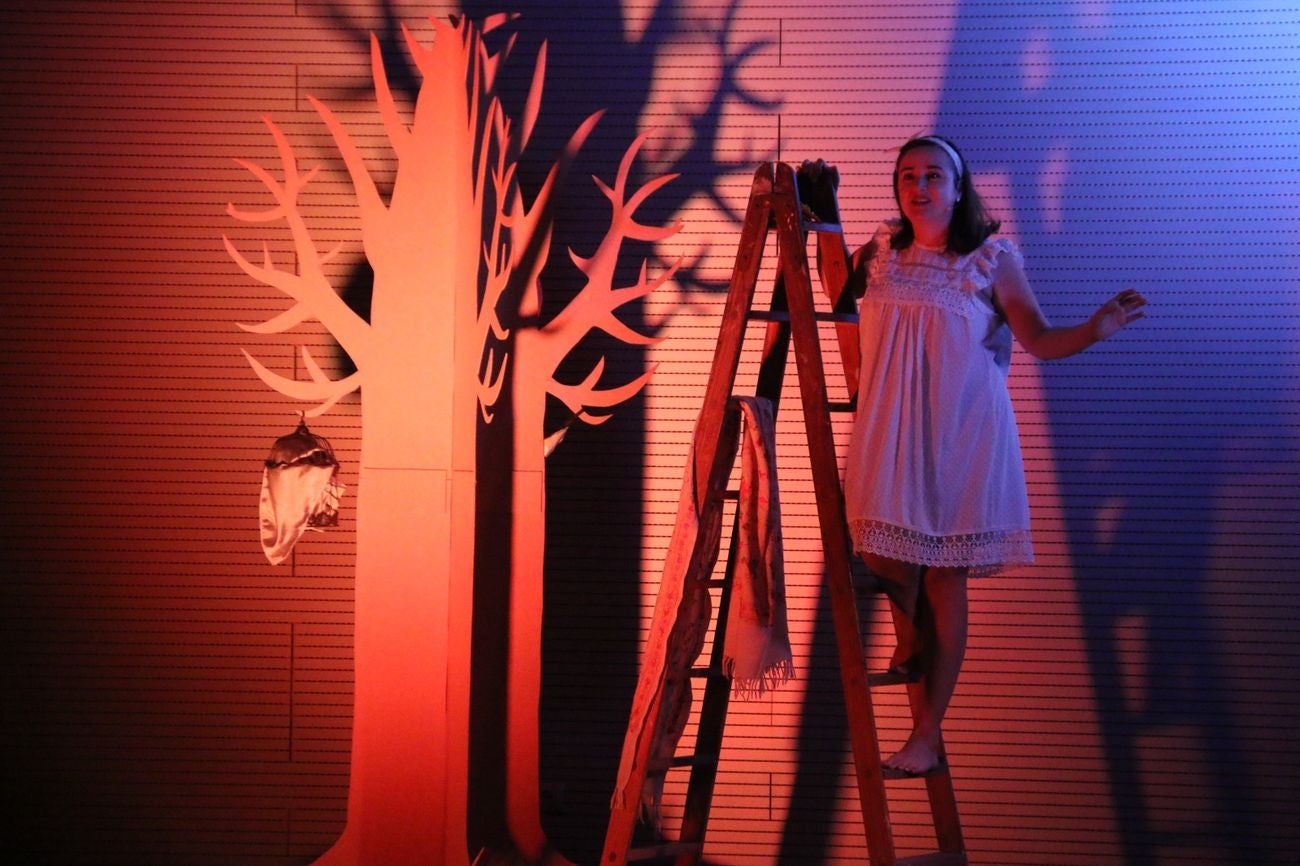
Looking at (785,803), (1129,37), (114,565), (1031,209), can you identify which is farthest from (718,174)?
(114,565)

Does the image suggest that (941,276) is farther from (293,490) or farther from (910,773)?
(293,490)

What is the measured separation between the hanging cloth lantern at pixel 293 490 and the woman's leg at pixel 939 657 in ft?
5.44

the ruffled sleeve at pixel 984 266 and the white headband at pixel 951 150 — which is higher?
the white headband at pixel 951 150

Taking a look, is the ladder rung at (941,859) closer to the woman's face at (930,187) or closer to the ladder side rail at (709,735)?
the ladder side rail at (709,735)

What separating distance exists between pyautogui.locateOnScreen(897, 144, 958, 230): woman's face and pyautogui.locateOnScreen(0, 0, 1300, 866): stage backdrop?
0.87 meters

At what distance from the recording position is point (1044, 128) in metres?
3.38

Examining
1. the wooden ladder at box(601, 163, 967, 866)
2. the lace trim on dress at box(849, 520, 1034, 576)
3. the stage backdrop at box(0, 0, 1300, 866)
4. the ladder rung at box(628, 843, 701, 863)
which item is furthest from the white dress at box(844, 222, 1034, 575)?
the stage backdrop at box(0, 0, 1300, 866)

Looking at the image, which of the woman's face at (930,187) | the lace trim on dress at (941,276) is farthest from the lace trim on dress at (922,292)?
the woman's face at (930,187)

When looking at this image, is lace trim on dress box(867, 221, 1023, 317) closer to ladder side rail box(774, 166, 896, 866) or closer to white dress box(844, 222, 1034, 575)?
white dress box(844, 222, 1034, 575)

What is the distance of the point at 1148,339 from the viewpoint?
3.37 meters

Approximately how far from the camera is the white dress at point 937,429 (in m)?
2.44

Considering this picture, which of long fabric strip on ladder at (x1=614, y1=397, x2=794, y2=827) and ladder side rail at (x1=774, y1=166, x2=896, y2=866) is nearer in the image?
ladder side rail at (x1=774, y1=166, x2=896, y2=866)

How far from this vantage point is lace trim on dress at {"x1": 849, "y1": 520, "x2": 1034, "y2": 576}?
2420mm

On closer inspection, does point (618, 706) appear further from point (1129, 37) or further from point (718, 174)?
point (1129, 37)
